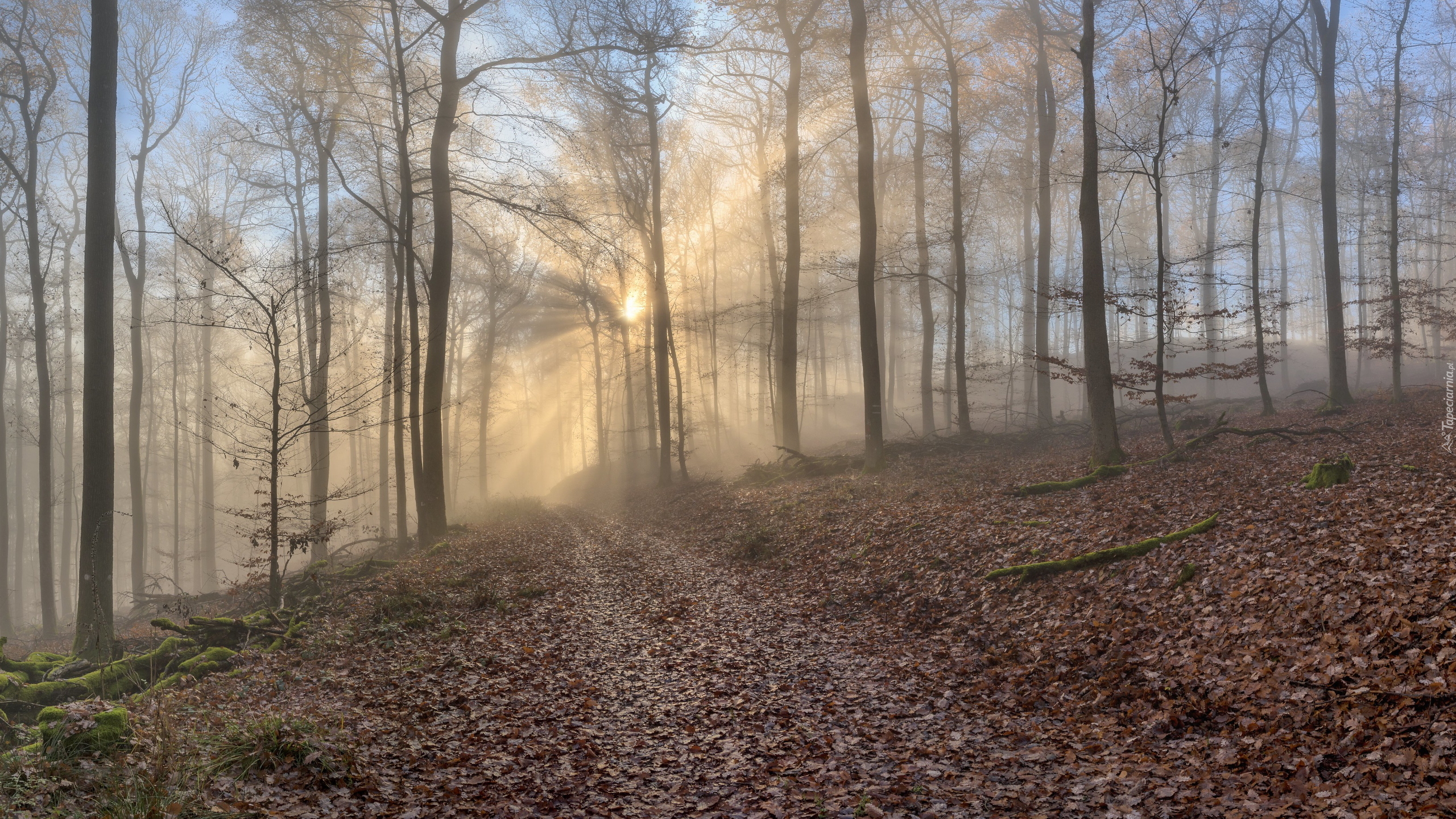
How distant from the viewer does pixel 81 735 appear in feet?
14.0

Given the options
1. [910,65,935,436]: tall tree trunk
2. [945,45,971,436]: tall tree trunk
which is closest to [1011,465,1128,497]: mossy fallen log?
[945,45,971,436]: tall tree trunk

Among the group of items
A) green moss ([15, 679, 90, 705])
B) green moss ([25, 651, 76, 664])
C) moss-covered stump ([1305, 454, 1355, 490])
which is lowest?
green moss ([25, 651, 76, 664])

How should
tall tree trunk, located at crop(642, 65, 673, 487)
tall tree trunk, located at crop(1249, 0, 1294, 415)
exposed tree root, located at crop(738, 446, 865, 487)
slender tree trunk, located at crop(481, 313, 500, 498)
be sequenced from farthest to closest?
slender tree trunk, located at crop(481, 313, 500, 498)
tall tree trunk, located at crop(642, 65, 673, 487)
exposed tree root, located at crop(738, 446, 865, 487)
tall tree trunk, located at crop(1249, 0, 1294, 415)

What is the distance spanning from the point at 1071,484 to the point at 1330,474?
3578mm

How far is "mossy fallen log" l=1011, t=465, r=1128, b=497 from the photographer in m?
11.4

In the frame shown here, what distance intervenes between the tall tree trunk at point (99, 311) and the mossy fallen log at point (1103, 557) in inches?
449

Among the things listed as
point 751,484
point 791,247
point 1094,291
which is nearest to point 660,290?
point 791,247

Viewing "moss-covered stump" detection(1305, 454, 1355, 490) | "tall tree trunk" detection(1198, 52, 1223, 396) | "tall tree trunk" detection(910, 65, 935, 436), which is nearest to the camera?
"moss-covered stump" detection(1305, 454, 1355, 490)

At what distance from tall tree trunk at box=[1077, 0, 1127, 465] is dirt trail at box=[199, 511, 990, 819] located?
7.30m

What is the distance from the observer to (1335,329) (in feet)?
53.8

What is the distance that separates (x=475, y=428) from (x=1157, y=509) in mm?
41441

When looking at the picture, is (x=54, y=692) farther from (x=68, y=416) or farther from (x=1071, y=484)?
(x=68, y=416)

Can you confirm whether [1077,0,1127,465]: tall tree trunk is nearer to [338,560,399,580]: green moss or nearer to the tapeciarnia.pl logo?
the tapeciarnia.pl logo

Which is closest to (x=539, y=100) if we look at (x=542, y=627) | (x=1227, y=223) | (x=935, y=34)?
(x=935, y=34)
